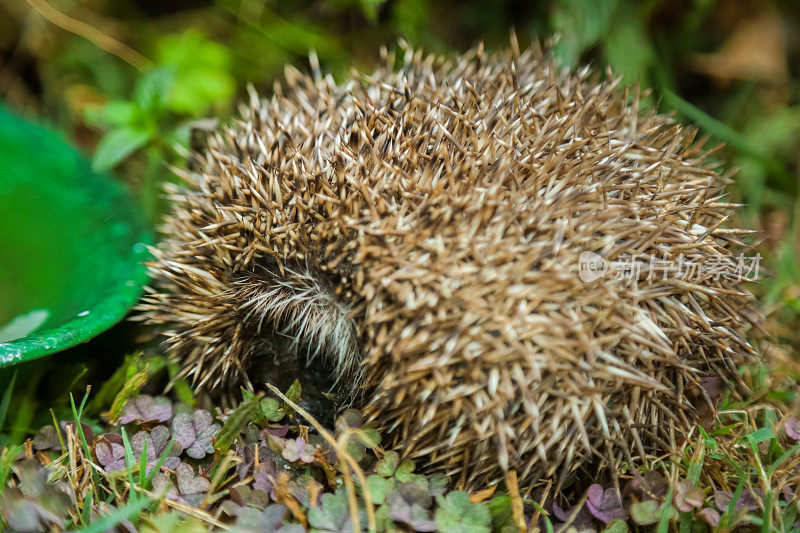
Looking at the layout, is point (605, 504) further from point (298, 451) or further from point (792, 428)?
point (298, 451)

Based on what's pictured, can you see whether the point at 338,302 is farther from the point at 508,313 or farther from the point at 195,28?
the point at 195,28

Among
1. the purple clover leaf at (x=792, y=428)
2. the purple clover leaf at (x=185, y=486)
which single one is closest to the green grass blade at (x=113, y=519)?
the purple clover leaf at (x=185, y=486)

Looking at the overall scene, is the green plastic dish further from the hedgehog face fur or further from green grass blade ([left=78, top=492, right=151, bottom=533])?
green grass blade ([left=78, top=492, right=151, bottom=533])

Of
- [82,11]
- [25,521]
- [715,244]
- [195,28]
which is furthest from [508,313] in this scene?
[82,11]

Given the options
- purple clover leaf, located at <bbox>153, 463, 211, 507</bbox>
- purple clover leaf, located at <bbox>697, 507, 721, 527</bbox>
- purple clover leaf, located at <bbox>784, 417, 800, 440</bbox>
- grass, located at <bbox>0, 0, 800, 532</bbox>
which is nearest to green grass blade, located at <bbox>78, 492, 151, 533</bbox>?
grass, located at <bbox>0, 0, 800, 532</bbox>

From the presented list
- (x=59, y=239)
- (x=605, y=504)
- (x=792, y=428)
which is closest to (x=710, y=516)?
(x=605, y=504)
